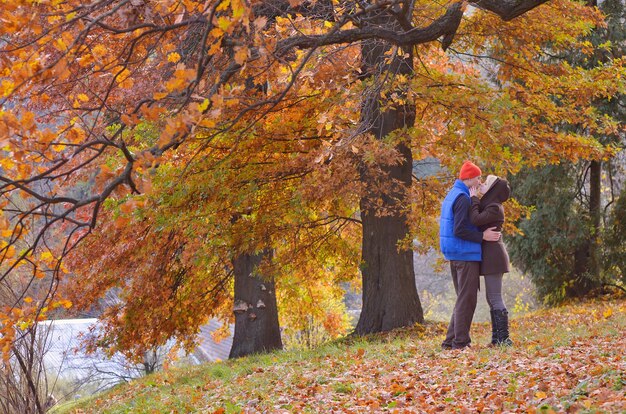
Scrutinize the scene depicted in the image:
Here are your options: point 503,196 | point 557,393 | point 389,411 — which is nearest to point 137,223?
point 503,196

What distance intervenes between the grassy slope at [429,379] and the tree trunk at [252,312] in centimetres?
293

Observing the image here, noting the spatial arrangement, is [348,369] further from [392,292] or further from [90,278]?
[90,278]

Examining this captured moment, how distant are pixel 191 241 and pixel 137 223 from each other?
0.87 m

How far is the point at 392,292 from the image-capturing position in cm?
1235

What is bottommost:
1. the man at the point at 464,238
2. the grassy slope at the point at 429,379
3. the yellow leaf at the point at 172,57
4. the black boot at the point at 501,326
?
the grassy slope at the point at 429,379

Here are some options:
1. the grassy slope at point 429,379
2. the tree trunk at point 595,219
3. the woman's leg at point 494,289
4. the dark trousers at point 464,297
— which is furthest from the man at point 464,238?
the tree trunk at point 595,219

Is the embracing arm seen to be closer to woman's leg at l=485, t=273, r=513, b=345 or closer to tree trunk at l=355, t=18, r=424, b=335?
woman's leg at l=485, t=273, r=513, b=345

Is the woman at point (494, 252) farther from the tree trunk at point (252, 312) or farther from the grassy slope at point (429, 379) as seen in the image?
the tree trunk at point (252, 312)

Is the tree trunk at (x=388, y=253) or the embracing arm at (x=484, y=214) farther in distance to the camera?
the tree trunk at (x=388, y=253)

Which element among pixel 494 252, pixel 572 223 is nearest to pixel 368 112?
pixel 494 252

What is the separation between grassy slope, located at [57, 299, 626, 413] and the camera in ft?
19.2

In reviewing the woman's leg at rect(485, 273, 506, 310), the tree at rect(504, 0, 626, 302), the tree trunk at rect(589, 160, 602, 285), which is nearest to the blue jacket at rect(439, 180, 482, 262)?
the woman's leg at rect(485, 273, 506, 310)

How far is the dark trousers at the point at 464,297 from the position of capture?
329 inches

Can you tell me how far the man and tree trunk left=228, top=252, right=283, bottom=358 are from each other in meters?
6.30
